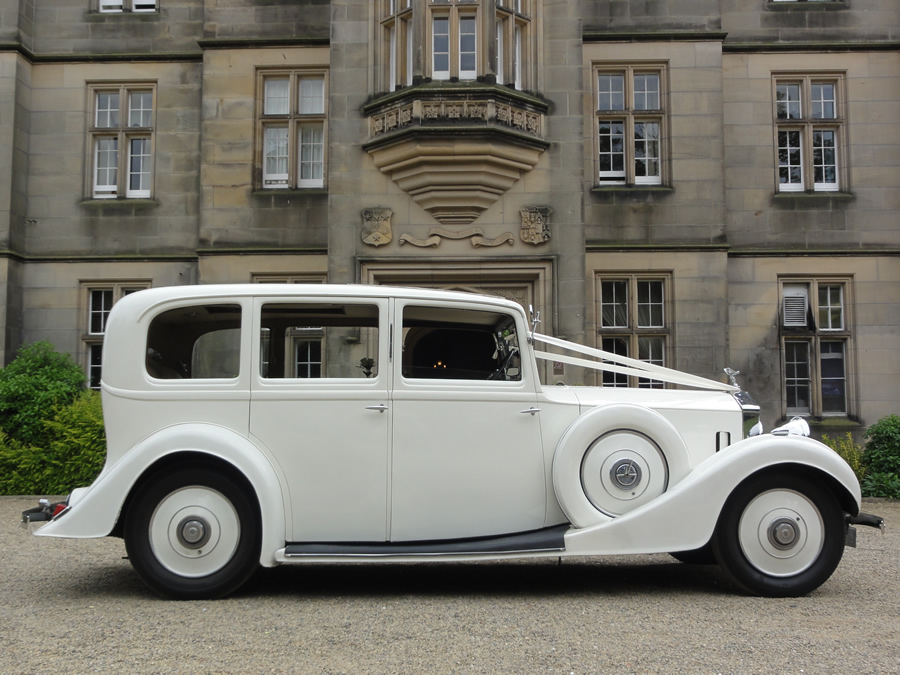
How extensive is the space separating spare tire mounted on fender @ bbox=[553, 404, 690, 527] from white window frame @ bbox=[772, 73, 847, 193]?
9.09 m

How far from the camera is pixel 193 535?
17.0 ft

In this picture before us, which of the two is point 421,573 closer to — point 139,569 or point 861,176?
point 139,569

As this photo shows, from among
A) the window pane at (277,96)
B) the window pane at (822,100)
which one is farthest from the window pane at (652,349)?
the window pane at (277,96)

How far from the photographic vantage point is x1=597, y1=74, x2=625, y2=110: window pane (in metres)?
13.1

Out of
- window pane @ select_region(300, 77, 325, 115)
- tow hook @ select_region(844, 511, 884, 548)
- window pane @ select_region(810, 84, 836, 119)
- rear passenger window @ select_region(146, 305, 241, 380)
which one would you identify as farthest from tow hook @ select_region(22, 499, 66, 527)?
window pane @ select_region(810, 84, 836, 119)

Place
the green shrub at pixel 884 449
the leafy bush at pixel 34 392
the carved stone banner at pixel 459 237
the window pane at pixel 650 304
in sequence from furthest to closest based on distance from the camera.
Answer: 1. the window pane at pixel 650 304
2. the carved stone banner at pixel 459 237
3. the leafy bush at pixel 34 392
4. the green shrub at pixel 884 449

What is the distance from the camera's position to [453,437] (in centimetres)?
531

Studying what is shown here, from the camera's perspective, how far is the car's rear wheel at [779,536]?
520 centimetres

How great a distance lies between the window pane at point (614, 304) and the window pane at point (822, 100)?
4.22m

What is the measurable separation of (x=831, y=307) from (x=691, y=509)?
9.08m

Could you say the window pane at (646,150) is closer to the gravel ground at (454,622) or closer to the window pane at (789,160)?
the window pane at (789,160)

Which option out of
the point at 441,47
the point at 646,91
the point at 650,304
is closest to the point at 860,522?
the point at 650,304

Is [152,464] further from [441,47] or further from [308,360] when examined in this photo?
[441,47]

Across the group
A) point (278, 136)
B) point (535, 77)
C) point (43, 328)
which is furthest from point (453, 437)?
point (43, 328)
